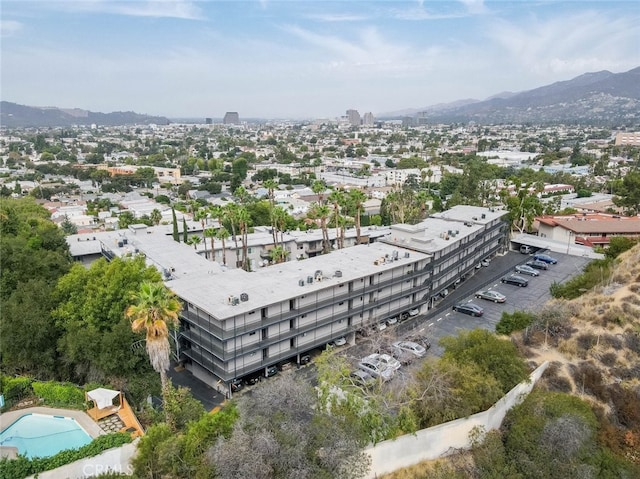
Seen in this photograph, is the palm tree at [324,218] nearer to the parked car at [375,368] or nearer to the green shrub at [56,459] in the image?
the parked car at [375,368]

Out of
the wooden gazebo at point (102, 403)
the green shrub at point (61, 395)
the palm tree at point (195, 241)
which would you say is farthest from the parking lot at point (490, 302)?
the green shrub at point (61, 395)

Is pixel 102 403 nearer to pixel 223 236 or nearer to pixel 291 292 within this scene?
pixel 291 292

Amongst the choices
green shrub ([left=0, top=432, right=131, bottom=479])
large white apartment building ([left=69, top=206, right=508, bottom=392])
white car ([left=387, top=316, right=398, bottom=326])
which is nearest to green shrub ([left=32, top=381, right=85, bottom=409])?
green shrub ([left=0, top=432, right=131, bottom=479])

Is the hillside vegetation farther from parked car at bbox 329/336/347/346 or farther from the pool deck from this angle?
the pool deck

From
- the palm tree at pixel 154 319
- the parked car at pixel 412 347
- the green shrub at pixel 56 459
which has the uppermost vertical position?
the palm tree at pixel 154 319

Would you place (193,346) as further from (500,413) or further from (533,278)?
(533,278)

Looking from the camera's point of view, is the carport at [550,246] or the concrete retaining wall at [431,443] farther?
the carport at [550,246]

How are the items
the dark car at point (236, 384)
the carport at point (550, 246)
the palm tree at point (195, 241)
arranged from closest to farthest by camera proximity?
the dark car at point (236, 384), the palm tree at point (195, 241), the carport at point (550, 246)
